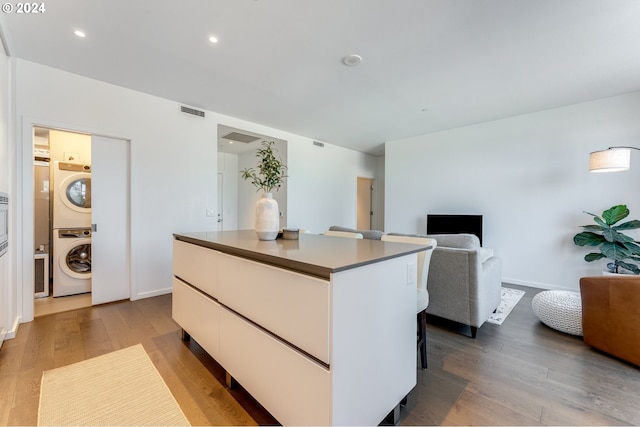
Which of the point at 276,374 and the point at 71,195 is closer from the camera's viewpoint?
the point at 276,374

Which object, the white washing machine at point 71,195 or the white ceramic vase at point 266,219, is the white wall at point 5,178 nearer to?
the white washing machine at point 71,195

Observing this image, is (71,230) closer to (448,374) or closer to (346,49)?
(346,49)

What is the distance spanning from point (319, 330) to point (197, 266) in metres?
1.43

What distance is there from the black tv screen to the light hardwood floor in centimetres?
215

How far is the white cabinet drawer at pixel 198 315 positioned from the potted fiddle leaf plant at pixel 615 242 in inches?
189

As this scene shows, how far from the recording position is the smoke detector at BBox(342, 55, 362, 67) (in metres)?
2.67

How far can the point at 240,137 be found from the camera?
5.29 meters

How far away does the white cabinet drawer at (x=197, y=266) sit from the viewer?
6.23ft

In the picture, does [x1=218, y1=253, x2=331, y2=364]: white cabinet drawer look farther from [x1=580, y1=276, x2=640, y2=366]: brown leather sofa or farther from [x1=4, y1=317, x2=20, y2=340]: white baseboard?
[x1=580, y1=276, x2=640, y2=366]: brown leather sofa

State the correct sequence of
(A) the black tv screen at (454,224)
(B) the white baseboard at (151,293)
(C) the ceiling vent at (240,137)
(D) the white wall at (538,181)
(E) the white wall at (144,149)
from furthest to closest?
(C) the ceiling vent at (240,137), (A) the black tv screen at (454,224), (D) the white wall at (538,181), (B) the white baseboard at (151,293), (E) the white wall at (144,149)

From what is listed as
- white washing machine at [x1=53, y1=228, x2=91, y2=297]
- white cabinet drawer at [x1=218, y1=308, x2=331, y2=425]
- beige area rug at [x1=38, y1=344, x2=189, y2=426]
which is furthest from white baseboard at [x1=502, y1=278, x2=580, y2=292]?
white washing machine at [x1=53, y1=228, x2=91, y2=297]

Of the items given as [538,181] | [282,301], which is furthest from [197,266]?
[538,181]

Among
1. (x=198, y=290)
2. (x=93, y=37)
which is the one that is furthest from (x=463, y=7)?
(x=93, y=37)

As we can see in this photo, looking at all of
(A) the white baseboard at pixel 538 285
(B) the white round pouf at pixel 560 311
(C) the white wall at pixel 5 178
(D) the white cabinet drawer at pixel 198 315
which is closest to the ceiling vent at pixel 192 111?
(C) the white wall at pixel 5 178
